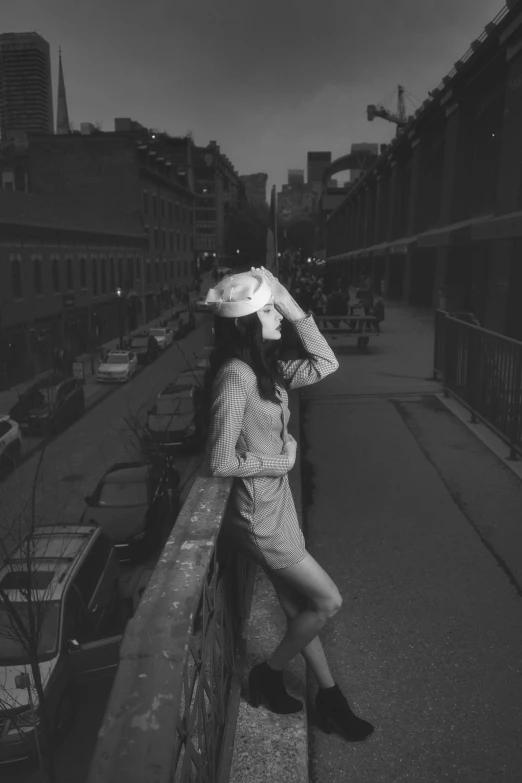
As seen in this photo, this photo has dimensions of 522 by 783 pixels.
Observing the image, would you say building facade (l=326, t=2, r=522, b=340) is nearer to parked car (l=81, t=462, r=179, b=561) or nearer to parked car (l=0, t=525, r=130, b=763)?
parked car (l=81, t=462, r=179, b=561)

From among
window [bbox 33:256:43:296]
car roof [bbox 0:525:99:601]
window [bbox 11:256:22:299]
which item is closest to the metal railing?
car roof [bbox 0:525:99:601]

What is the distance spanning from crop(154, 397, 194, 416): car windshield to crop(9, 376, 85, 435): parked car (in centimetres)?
344

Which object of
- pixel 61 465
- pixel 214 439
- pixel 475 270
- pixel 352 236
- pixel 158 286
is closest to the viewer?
pixel 214 439

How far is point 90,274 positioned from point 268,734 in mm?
41935

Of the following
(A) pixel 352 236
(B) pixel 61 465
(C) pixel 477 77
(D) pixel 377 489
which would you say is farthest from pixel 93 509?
(A) pixel 352 236

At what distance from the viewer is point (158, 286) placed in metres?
61.7

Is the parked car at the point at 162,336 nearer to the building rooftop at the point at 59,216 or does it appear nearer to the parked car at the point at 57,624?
the building rooftop at the point at 59,216

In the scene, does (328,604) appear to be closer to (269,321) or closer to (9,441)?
(269,321)

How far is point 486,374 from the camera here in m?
7.75

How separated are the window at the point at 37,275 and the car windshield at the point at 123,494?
2135 centimetres

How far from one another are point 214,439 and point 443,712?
5.46ft

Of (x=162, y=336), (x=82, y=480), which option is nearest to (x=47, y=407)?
(x=82, y=480)

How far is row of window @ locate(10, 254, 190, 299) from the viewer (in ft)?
105

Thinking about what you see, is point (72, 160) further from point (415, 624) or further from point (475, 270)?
point (415, 624)
